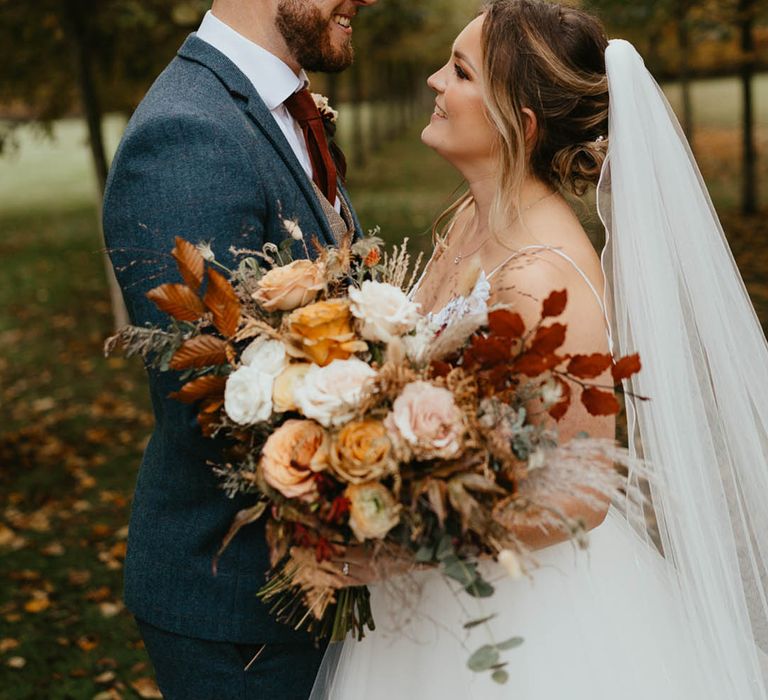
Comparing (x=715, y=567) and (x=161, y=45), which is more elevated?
(x=161, y=45)

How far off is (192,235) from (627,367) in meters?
1.07

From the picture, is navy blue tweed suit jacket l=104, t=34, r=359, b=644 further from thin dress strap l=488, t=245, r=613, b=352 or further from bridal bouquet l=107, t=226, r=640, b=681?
thin dress strap l=488, t=245, r=613, b=352

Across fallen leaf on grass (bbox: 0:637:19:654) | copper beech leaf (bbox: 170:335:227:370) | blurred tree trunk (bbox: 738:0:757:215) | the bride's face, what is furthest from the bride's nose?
blurred tree trunk (bbox: 738:0:757:215)

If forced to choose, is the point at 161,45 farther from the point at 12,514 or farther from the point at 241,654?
the point at 241,654

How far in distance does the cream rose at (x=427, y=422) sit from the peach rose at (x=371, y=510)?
0.10 m

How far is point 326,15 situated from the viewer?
2.75 metres

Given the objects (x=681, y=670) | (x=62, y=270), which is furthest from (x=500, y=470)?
(x=62, y=270)

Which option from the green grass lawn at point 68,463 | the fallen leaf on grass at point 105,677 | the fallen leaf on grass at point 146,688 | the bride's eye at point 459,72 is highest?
the bride's eye at point 459,72

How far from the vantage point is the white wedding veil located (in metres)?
2.61

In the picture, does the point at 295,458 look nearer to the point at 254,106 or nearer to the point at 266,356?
the point at 266,356

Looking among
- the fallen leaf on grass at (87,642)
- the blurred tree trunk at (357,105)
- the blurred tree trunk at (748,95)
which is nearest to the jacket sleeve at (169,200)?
the fallen leaf on grass at (87,642)

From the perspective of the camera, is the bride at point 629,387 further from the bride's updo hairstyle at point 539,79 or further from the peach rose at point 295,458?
the peach rose at point 295,458

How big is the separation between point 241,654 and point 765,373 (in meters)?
1.76

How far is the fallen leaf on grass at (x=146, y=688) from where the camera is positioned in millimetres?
4454
